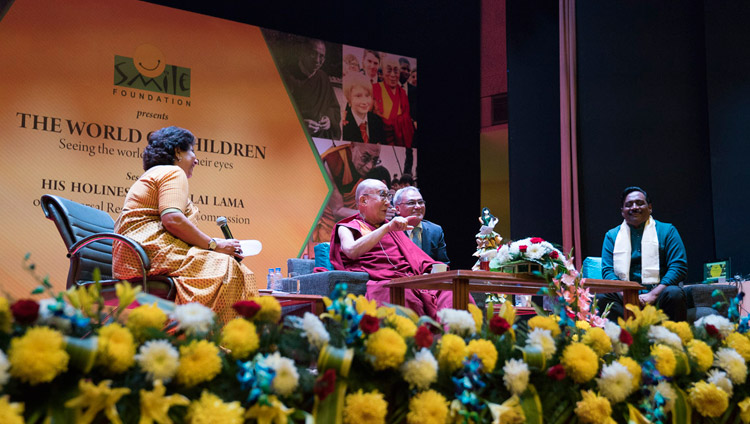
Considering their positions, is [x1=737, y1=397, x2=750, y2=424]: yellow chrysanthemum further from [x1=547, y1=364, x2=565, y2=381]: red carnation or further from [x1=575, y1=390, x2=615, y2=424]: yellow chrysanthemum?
[x1=547, y1=364, x2=565, y2=381]: red carnation

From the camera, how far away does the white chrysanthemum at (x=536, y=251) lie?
10.3ft

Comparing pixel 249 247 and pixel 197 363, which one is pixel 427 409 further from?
pixel 249 247

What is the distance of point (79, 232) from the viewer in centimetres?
298

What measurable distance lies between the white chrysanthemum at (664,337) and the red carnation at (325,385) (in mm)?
781

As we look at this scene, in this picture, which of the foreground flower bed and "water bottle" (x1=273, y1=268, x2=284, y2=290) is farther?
"water bottle" (x1=273, y1=268, x2=284, y2=290)

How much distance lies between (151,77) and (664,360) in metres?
5.21

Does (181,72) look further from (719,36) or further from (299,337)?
(299,337)

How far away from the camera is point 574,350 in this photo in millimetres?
1360

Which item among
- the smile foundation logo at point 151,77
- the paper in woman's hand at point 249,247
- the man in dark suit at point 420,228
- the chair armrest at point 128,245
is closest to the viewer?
the chair armrest at point 128,245

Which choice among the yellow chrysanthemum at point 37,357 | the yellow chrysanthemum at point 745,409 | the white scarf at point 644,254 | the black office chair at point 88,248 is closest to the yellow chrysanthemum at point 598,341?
the yellow chrysanthemum at point 745,409

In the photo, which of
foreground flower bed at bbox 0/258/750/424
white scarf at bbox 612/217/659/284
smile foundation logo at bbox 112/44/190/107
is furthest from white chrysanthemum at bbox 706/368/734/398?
smile foundation logo at bbox 112/44/190/107

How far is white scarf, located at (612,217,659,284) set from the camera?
4727 mm

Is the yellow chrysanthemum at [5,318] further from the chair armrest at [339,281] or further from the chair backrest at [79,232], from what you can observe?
the chair armrest at [339,281]

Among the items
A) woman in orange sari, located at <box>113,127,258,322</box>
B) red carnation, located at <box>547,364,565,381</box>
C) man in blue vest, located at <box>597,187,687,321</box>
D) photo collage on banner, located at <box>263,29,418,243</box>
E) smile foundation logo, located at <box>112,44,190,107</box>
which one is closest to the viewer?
red carnation, located at <box>547,364,565,381</box>
